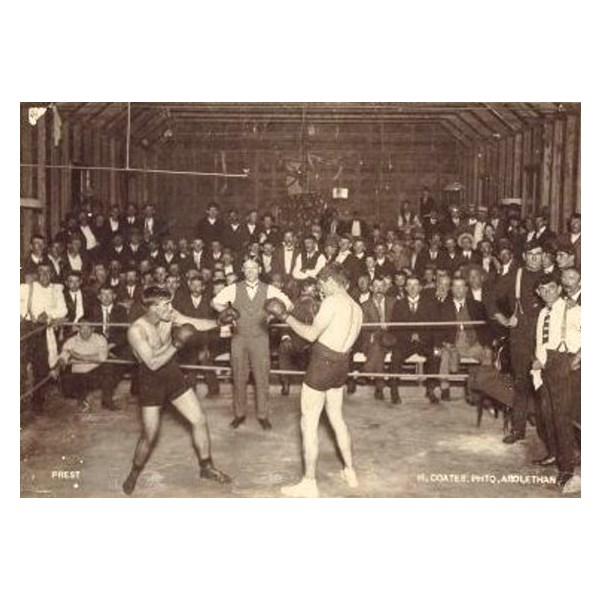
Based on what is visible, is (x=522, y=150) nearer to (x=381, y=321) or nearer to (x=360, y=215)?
(x=360, y=215)

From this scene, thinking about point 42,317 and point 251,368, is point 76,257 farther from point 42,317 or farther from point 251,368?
point 251,368

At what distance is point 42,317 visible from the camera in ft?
28.1

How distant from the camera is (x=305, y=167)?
16656mm

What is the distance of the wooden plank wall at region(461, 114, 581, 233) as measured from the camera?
36.6 ft

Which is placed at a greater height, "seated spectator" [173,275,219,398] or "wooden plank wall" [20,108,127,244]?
"wooden plank wall" [20,108,127,244]

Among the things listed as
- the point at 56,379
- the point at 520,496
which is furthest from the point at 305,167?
the point at 520,496

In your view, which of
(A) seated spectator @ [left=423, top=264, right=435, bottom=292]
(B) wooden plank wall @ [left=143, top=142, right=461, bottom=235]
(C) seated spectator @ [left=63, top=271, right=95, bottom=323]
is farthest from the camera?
(B) wooden plank wall @ [left=143, top=142, right=461, bottom=235]

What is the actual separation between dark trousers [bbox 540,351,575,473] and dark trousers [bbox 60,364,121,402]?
16.1 ft

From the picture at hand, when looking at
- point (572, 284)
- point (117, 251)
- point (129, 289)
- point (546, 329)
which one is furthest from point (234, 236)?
point (572, 284)

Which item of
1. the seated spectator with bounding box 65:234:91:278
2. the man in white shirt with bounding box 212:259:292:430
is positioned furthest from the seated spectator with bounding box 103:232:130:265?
the man in white shirt with bounding box 212:259:292:430

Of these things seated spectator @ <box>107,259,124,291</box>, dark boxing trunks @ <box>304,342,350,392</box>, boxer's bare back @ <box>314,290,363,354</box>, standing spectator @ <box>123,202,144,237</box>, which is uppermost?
standing spectator @ <box>123,202,144,237</box>

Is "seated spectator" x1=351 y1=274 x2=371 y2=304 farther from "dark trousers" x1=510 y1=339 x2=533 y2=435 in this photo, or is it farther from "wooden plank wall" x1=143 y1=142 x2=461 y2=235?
"wooden plank wall" x1=143 y1=142 x2=461 y2=235

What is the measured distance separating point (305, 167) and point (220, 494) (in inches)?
432

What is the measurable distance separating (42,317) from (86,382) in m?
0.94
